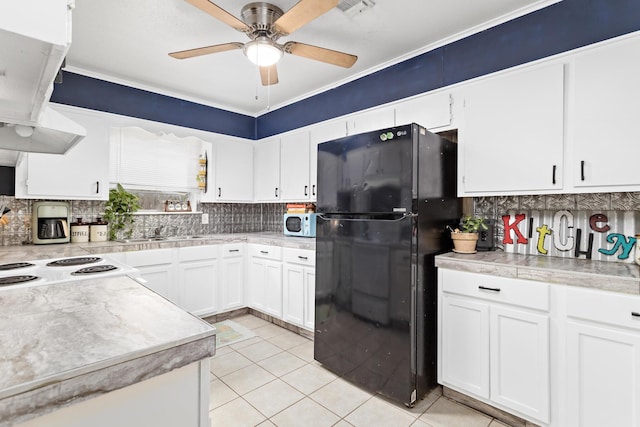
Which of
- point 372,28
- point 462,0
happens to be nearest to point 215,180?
point 372,28

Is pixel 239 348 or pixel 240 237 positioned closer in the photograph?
pixel 239 348

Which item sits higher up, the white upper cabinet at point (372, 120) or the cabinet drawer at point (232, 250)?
the white upper cabinet at point (372, 120)

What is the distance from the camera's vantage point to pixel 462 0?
81.0 inches

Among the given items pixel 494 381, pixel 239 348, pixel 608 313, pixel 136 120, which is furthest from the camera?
pixel 136 120

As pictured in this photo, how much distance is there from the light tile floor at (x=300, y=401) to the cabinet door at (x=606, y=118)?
61.7 inches

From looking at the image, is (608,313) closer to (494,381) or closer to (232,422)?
(494,381)

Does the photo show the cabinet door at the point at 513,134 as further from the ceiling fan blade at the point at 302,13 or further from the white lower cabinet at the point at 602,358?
the ceiling fan blade at the point at 302,13

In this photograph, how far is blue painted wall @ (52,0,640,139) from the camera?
1.92m

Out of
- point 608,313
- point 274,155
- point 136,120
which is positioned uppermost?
point 136,120

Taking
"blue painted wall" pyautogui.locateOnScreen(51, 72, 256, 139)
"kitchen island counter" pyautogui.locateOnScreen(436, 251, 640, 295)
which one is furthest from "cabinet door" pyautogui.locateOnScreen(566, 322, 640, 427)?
"blue painted wall" pyautogui.locateOnScreen(51, 72, 256, 139)

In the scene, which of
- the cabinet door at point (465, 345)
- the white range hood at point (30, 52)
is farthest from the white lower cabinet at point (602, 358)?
the white range hood at point (30, 52)

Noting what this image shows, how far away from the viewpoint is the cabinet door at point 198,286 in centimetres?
326

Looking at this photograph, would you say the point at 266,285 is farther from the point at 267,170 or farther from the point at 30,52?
the point at 30,52

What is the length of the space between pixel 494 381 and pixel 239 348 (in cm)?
203
